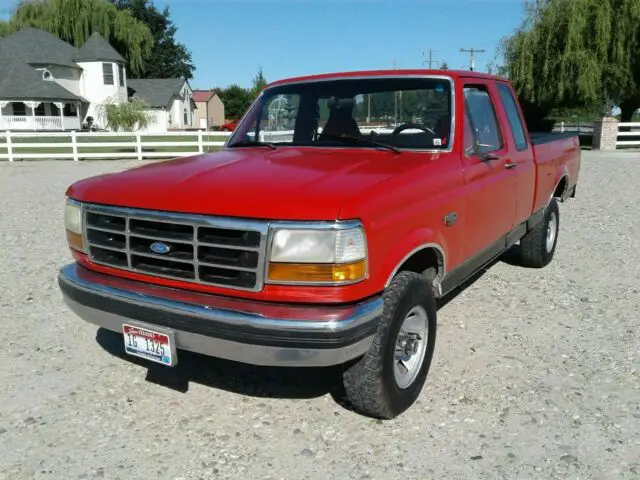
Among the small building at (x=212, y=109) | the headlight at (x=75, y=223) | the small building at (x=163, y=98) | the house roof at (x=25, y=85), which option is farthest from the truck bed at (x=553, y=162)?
the small building at (x=212, y=109)

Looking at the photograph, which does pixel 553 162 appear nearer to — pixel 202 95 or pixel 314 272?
pixel 314 272

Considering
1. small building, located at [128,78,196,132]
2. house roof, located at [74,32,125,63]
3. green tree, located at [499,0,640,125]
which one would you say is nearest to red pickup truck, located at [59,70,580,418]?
green tree, located at [499,0,640,125]

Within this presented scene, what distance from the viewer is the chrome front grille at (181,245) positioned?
2.73m

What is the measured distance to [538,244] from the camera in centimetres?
604

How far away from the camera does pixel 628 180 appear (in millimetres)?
14023

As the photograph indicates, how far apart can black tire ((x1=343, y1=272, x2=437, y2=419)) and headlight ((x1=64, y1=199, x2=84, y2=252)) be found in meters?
1.77

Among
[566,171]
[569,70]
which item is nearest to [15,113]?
[569,70]

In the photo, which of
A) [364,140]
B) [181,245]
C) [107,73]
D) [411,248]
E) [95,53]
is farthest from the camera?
[107,73]

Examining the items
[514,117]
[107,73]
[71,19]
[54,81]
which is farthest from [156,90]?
[514,117]

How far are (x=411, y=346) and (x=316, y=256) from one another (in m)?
1.07

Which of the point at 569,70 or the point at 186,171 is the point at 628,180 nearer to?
the point at 569,70

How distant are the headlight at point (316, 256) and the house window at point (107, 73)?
5143 centimetres

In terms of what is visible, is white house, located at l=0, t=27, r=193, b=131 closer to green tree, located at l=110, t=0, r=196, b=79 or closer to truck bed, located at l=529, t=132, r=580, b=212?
green tree, located at l=110, t=0, r=196, b=79

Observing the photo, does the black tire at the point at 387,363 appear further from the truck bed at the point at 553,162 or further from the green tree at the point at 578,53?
the green tree at the point at 578,53
